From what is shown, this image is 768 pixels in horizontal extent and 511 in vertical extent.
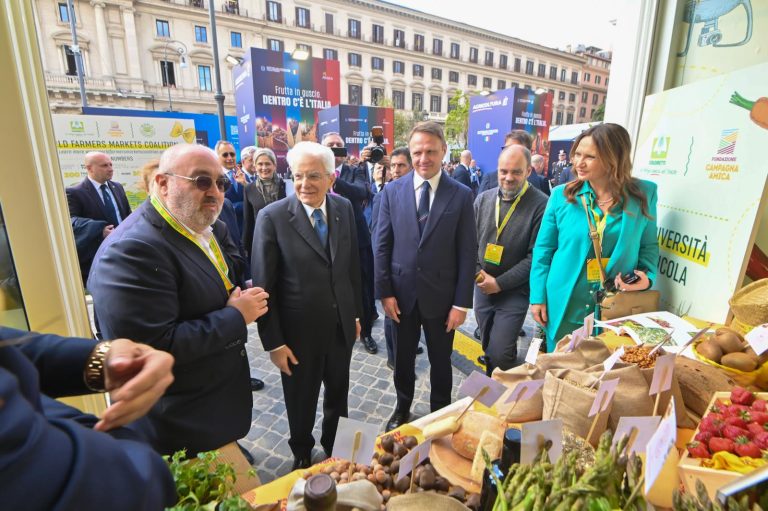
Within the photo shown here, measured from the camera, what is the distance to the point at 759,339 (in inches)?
62.3

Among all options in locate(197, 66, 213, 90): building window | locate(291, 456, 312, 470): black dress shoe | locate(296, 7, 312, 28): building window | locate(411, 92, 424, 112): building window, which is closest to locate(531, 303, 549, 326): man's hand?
locate(291, 456, 312, 470): black dress shoe

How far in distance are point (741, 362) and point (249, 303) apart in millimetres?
2286

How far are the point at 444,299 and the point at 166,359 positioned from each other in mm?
2120

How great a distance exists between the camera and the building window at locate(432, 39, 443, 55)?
171 feet

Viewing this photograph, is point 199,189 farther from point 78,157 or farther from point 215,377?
A: point 78,157

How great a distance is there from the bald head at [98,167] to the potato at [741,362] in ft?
18.5

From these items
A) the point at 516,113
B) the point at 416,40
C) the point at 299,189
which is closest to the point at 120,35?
the point at 416,40

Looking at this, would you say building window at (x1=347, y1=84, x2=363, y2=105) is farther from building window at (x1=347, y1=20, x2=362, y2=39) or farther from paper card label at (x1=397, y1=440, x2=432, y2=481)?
paper card label at (x1=397, y1=440, x2=432, y2=481)

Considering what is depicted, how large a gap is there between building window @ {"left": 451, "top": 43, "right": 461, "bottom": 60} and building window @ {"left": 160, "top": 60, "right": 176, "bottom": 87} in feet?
122

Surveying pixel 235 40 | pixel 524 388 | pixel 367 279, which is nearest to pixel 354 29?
pixel 235 40

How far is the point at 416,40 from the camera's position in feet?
166

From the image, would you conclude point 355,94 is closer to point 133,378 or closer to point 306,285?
point 306,285

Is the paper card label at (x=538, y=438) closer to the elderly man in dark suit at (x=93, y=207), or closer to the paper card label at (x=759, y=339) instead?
the paper card label at (x=759, y=339)

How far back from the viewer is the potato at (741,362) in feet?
5.40
